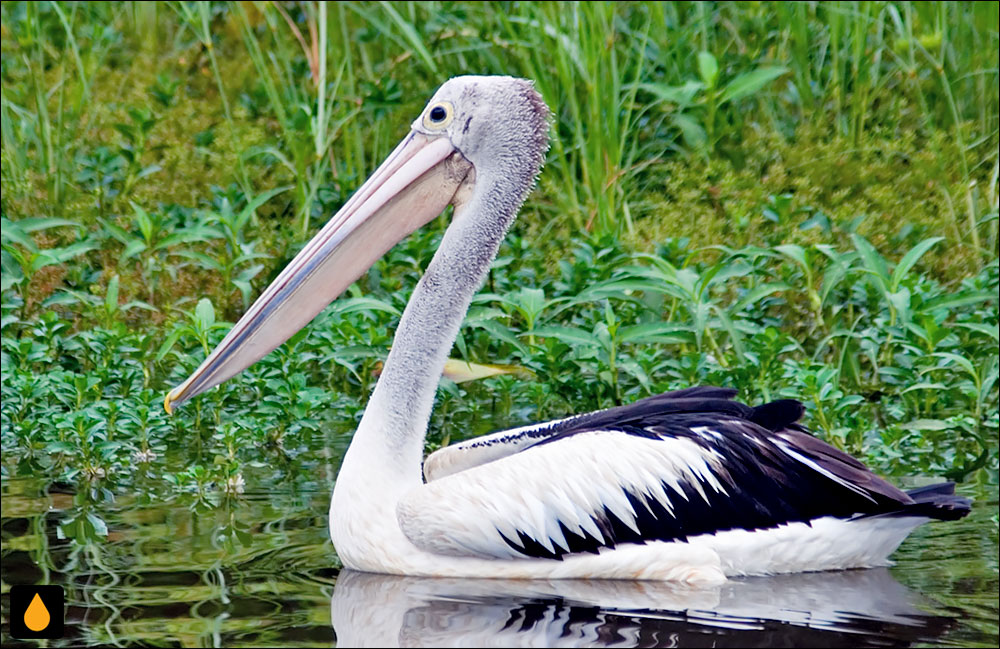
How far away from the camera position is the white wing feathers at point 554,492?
12.2 ft

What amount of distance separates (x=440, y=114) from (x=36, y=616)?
1.59 metres

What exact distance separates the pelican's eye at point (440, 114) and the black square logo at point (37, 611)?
4.83 feet

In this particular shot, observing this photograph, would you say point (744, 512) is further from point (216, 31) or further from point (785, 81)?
point (216, 31)

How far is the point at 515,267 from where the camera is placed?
19.6 feet

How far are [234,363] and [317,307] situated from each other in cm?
26

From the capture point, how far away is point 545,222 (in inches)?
273

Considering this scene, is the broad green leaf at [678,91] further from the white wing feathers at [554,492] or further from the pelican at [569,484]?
the white wing feathers at [554,492]

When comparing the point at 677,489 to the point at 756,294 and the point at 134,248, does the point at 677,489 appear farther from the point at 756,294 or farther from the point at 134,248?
the point at 134,248

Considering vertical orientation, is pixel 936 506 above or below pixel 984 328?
below

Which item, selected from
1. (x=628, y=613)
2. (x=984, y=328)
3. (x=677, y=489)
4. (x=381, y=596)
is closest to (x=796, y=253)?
(x=984, y=328)

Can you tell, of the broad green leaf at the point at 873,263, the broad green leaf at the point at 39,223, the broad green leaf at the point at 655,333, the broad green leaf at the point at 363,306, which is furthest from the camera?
the broad green leaf at the point at 39,223

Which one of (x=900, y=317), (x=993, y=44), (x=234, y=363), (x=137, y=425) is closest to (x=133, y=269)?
(x=137, y=425)

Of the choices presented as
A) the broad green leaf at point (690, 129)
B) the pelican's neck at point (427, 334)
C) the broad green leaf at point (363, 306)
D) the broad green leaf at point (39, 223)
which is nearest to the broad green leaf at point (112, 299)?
the broad green leaf at point (39, 223)

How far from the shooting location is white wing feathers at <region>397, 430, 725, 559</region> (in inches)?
147
